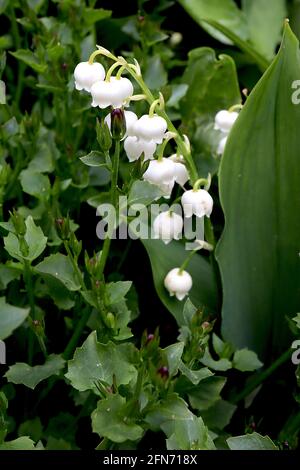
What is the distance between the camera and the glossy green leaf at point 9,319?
88cm

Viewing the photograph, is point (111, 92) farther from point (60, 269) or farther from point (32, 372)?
point (32, 372)

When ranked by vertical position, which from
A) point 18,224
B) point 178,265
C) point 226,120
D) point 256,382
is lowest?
point 256,382

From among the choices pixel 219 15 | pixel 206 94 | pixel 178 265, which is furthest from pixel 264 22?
pixel 178 265

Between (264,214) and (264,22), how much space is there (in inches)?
26.6

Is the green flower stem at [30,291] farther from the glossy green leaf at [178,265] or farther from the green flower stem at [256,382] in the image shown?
the green flower stem at [256,382]

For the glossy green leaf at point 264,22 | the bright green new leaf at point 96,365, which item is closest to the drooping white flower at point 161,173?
the bright green new leaf at point 96,365

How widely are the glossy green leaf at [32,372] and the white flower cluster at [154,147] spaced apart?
0.72 feet

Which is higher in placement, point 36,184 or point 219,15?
point 219,15

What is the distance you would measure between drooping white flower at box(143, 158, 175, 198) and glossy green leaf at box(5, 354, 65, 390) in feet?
0.87

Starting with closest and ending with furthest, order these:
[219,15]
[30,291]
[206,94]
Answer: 1. [30,291]
2. [206,94]
3. [219,15]

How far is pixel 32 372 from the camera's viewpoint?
95 cm
